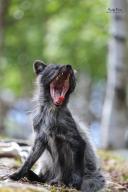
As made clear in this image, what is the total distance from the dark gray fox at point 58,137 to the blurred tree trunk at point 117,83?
25.7 feet

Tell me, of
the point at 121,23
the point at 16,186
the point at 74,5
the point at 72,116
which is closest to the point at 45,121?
the point at 72,116

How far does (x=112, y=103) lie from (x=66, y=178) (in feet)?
27.0

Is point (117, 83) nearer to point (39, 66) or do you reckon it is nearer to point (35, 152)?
point (39, 66)

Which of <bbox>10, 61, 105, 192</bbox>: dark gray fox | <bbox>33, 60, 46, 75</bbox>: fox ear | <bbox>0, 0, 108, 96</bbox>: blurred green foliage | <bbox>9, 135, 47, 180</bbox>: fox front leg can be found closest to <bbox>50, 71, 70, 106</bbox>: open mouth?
<bbox>10, 61, 105, 192</bbox>: dark gray fox

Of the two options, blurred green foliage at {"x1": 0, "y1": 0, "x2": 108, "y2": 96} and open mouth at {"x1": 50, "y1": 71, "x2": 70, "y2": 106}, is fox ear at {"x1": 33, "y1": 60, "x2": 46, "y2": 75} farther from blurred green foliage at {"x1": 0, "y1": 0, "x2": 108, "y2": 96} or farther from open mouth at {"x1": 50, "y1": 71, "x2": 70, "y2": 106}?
blurred green foliage at {"x1": 0, "y1": 0, "x2": 108, "y2": 96}

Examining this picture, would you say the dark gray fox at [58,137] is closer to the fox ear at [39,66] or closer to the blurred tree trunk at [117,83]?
the fox ear at [39,66]

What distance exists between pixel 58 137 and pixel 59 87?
26.0 inches

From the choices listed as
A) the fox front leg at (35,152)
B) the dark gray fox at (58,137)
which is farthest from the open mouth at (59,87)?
the fox front leg at (35,152)

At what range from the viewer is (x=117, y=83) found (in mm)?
17703

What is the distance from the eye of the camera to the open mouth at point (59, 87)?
9594 millimetres

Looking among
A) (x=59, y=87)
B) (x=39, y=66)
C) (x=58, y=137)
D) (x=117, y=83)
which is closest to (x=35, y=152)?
(x=58, y=137)

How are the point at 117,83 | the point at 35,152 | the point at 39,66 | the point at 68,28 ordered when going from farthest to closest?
1. the point at 68,28
2. the point at 117,83
3. the point at 39,66
4. the point at 35,152

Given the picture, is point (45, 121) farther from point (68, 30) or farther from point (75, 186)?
point (68, 30)

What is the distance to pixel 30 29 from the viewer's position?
112 ft
